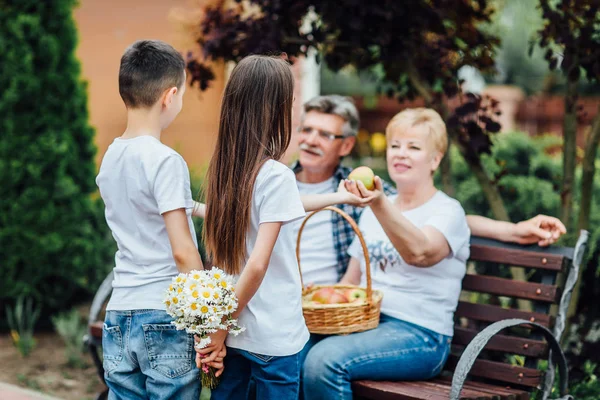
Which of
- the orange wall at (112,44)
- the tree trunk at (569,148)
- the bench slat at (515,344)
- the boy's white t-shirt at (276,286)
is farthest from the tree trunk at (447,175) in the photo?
the orange wall at (112,44)

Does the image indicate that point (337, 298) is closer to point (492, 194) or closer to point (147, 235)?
point (147, 235)

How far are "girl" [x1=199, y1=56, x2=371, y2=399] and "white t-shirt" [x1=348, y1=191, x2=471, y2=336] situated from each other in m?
0.81

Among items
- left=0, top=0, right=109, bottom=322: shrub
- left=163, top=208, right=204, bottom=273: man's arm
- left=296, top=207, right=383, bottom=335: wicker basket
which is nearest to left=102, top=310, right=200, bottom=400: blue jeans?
left=163, top=208, right=204, bottom=273: man's arm

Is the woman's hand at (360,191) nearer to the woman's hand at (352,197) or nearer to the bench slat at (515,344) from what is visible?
the woman's hand at (352,197)

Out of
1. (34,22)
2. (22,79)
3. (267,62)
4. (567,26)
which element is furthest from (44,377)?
(567,26)

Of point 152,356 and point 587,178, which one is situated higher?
point 587,178

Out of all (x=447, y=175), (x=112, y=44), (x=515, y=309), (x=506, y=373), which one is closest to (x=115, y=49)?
(x=112, y=44)

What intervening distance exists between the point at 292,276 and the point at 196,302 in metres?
0.38

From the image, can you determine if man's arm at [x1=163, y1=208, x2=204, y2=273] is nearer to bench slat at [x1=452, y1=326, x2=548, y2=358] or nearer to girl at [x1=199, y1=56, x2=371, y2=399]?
girl at [x1=199, y1=56, x2=371, y2=399]

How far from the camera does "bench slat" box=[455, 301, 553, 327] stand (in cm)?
325

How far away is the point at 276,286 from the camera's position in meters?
2.49

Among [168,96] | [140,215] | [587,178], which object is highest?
[168,96]

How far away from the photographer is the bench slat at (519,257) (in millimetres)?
3248

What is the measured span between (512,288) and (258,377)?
136 cm
